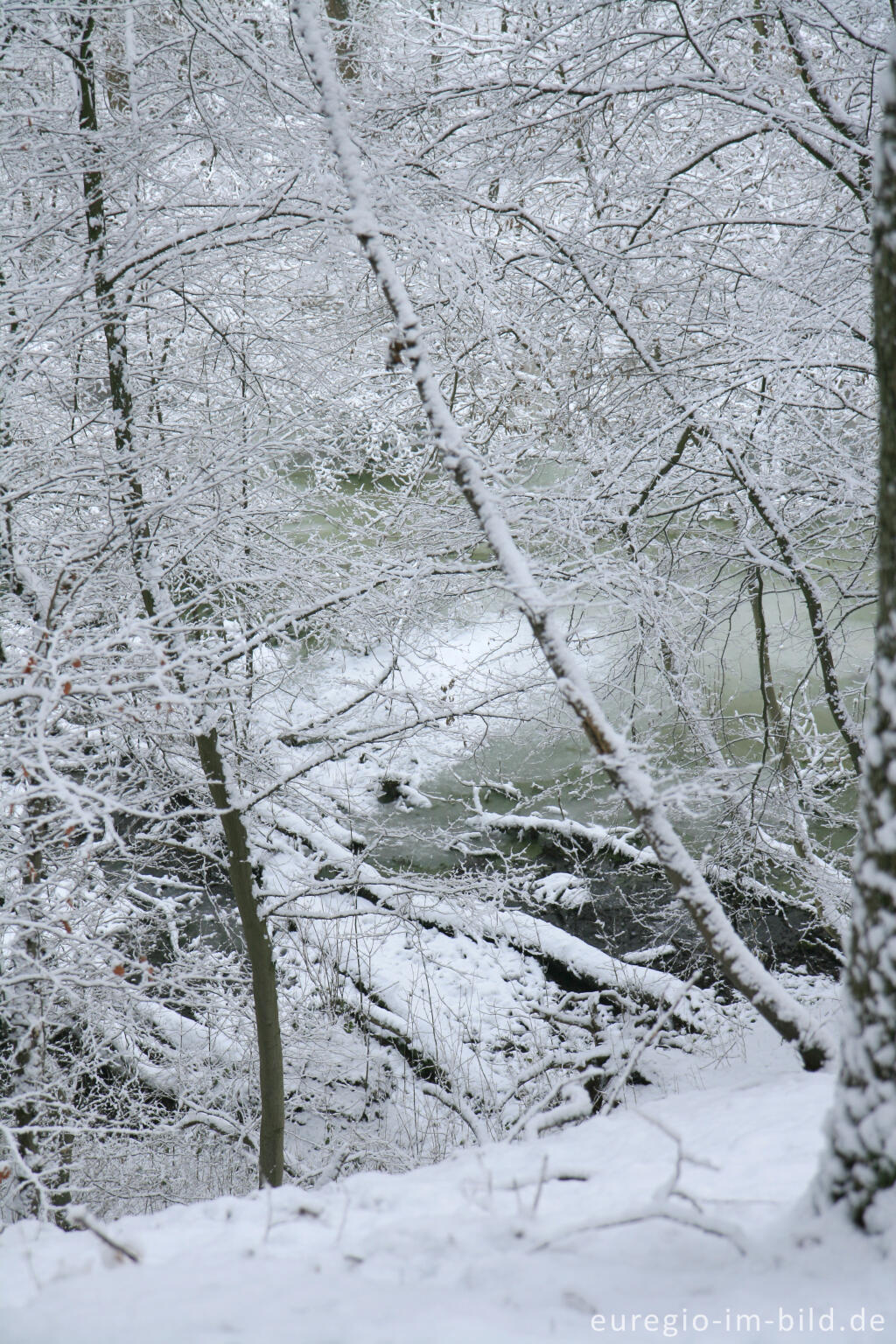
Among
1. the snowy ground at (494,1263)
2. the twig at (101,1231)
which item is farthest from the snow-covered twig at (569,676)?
the twig at (101,1231)

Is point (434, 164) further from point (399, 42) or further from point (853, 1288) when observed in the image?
point (853, 1288)

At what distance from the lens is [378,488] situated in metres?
7.41

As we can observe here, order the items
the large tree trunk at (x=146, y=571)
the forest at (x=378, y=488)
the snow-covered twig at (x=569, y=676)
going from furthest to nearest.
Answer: the large tree trunk at (x=146, y=571) < the forest at (x=378, y=488) < the snow-covered twig at (x=569, y=676)

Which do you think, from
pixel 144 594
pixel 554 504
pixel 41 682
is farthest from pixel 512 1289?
pixel 144 594

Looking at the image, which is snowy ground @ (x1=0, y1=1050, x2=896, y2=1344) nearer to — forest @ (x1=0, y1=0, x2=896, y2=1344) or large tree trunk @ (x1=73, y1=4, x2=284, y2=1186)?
forest @ (x1=0, y1=0, x2=896, y2=1344)

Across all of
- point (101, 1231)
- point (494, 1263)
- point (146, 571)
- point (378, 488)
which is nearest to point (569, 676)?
point (494, 1263)

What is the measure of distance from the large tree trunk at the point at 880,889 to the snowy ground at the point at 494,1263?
152 mm

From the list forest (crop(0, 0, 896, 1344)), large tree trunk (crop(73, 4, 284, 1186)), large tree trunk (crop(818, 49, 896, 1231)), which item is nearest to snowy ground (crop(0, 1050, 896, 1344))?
large tree trunk (crop(818, 49, 896, 1231))

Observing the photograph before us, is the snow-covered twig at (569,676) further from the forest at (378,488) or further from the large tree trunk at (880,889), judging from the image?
the large tree trunk at (880,889)

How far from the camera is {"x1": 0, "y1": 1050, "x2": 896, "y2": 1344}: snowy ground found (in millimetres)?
1615

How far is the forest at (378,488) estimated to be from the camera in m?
3.86

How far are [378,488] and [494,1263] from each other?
6330mm

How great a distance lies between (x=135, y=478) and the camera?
14.6ft

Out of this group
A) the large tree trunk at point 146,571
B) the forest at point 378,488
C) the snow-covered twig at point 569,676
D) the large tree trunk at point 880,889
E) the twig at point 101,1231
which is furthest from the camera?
the large tree trunk at point 146,571
